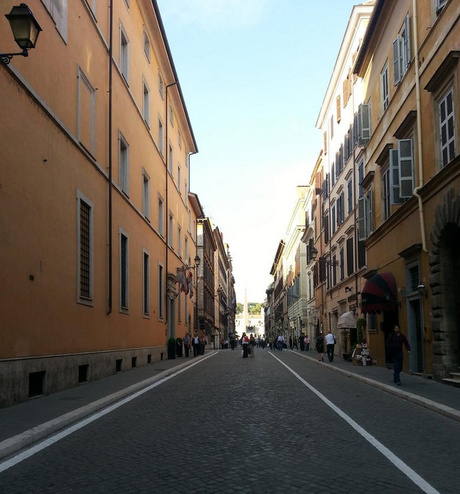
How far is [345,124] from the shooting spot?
3659 centimetres

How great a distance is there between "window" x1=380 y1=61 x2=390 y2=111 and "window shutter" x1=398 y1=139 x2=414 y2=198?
4.12 metres

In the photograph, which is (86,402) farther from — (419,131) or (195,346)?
(195,346)

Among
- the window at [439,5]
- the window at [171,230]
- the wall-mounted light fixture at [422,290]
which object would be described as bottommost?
the wall-mounted light fixture at [422,290]

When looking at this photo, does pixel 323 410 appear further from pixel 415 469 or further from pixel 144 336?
pixel 144 336

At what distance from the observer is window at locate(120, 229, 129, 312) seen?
77.4 ft

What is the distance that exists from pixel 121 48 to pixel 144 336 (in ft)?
38.3

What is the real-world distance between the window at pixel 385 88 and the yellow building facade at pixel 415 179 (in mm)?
37

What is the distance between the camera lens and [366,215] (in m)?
28.0

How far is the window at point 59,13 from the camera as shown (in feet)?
50.9

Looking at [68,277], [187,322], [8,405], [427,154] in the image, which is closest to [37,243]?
[68,277]

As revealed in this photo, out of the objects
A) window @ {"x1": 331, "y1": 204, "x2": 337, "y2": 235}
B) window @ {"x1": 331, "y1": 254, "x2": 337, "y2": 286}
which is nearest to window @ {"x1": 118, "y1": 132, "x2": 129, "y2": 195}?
window @ {"x1": 331, "y1": 254, "x2": 337, "y2": 286}

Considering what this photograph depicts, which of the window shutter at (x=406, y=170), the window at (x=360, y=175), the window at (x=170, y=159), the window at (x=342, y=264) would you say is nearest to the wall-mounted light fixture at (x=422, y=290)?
the window shutter at (x=406, y=170)

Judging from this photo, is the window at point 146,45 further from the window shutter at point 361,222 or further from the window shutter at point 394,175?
the window shutter at point 394,175

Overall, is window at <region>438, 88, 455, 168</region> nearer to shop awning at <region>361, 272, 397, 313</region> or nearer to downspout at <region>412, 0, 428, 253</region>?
downspout at <region>412, 0, 428, 253</region>
